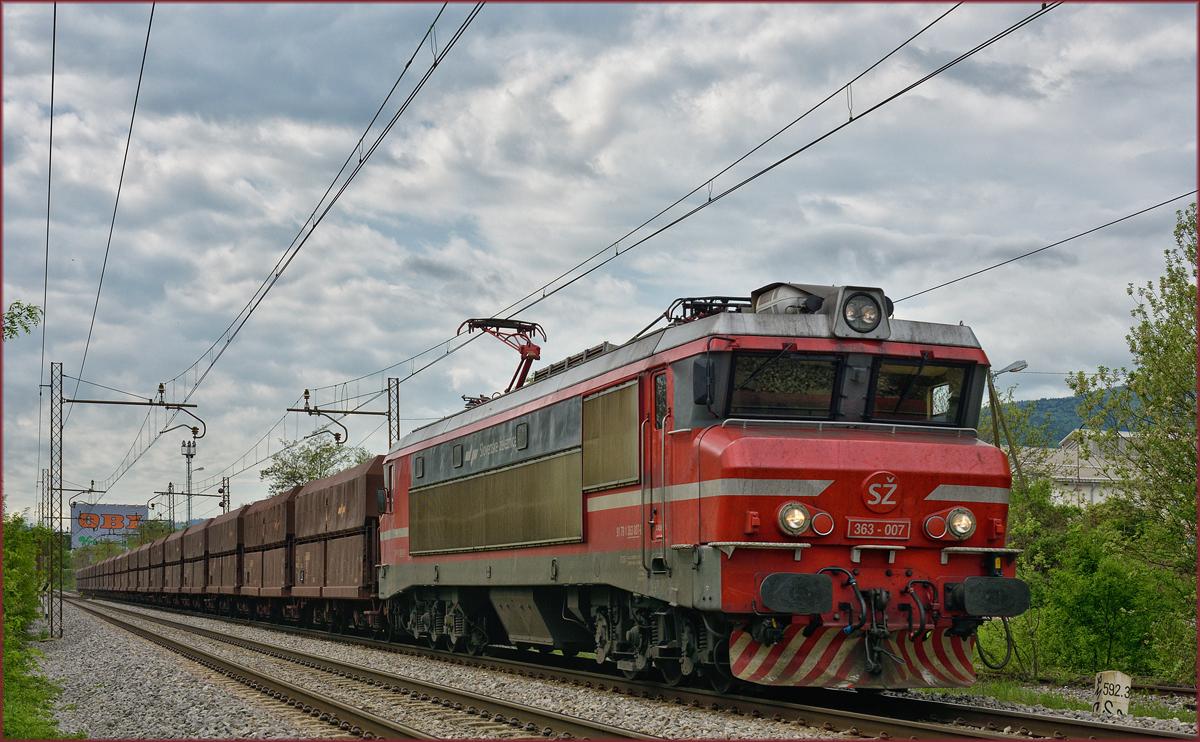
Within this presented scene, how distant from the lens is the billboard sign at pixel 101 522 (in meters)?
144

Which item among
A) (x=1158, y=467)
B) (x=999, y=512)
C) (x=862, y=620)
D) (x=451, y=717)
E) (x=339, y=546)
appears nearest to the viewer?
(x=862, y=620)

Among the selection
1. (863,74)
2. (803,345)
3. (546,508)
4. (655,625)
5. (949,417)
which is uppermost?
(863,74)

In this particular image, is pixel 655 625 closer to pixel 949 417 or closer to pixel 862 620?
pixel 862 620

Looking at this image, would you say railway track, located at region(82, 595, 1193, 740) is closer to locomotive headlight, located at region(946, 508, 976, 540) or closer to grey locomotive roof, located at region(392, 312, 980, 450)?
locomotive headlight, located at region(946, 508, 976, 540)

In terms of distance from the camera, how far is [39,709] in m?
13.1

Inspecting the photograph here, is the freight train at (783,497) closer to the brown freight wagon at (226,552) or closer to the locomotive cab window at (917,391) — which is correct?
the locomotive cab window at (917,391)

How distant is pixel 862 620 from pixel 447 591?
10674mm

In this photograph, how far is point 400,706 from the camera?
42.0 feet

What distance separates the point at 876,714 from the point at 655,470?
3357 mm

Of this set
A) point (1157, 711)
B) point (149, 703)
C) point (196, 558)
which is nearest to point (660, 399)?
point (1157, 711)

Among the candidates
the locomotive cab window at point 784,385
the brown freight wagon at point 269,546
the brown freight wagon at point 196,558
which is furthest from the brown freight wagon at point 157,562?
the locomotive cab window at point 784,385

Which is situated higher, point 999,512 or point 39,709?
point 999,512

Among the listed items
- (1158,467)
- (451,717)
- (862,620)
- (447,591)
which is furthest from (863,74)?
(1158,467)

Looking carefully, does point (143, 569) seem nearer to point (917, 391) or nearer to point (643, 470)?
point (643, 470)
